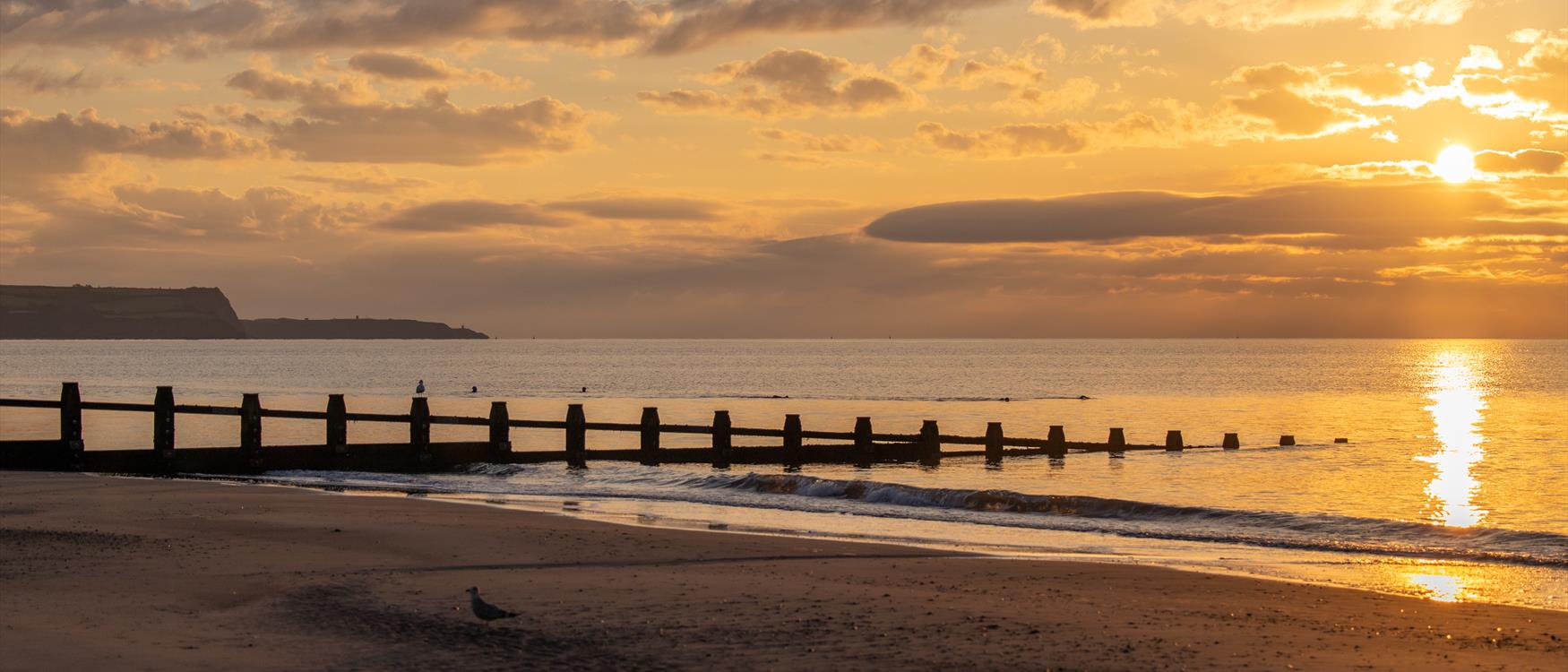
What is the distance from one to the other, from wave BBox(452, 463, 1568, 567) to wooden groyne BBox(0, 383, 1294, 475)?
3.46m

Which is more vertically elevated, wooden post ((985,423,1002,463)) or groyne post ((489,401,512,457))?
groyne post ((489,401,512,457))

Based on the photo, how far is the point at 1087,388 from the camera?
121 m

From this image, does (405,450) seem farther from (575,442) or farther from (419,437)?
(575,442)

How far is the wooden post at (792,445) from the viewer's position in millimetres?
33125

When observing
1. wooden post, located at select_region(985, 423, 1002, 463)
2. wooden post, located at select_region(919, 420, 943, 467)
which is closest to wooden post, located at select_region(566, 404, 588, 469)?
wooden post, located at select_region(919, 420, 943, 467)

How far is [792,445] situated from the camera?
3325 centimetres

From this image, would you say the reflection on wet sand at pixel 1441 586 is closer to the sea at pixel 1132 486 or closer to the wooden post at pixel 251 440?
the sea at pixel 1132 486

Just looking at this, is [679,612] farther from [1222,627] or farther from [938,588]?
[1222,627]

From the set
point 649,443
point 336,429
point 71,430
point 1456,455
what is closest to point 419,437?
point 336,429

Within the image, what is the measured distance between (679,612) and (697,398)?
8505cm

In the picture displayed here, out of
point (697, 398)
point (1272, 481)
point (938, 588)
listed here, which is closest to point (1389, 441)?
point (1272, 481)

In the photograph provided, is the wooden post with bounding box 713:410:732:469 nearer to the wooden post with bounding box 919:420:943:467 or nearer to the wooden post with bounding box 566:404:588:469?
the wooden post with bounding box 566:404:588:469

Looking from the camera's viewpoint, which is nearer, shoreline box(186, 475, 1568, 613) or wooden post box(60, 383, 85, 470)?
shoreline box(186, 475, 1568, 613)

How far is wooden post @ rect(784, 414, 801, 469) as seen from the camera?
1304 inches
